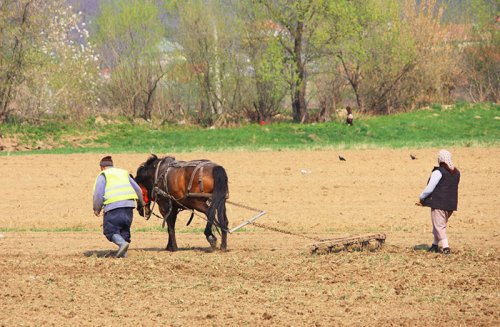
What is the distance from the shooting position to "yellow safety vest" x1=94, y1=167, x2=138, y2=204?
15.7 metres

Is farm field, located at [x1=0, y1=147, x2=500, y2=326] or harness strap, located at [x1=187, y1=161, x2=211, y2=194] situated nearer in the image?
farm field, located at [x1=0, y1=147, x2=500, y2=326]

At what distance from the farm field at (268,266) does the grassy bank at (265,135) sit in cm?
1253

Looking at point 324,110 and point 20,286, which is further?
point 324,110

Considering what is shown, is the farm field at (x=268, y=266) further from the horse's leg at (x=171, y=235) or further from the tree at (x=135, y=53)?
the tree at (x=135, y=53)

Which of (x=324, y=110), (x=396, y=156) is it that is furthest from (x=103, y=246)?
(x=324, y=110)

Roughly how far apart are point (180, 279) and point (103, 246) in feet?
13.6

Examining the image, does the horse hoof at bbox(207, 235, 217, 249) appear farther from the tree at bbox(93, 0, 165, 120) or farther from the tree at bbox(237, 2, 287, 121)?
the tree at bbox(93, 0, 165, 120)

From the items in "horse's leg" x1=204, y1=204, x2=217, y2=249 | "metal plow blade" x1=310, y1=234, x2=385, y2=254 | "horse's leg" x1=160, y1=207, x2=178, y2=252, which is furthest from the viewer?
"horse's leg" x1=160, y1=207, x2=178, y2=252

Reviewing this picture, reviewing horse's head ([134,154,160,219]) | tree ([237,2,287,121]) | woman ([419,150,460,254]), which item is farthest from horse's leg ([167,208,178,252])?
tree ([237,2,287,121])

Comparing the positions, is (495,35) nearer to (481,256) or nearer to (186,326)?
(481,256)

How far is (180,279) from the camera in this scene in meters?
14.1

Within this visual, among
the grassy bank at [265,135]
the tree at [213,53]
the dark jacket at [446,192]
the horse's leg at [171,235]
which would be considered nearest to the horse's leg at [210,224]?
the horse's leg at [171,235]

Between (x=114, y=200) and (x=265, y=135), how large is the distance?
2725cm

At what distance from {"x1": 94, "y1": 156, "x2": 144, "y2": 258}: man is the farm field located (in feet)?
1.53
